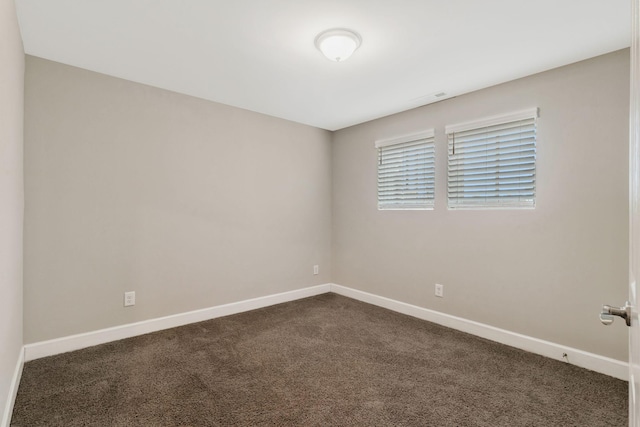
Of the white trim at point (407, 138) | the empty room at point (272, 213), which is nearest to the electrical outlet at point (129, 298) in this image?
the empty room at point (272, 213)

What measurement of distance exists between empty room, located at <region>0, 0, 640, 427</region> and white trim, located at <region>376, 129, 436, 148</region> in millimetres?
17

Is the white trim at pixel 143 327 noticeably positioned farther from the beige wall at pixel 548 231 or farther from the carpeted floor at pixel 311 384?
the beige wall at pixel 548 231

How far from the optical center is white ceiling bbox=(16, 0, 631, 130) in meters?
1.87

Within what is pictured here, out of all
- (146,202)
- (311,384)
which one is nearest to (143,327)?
(146,202)

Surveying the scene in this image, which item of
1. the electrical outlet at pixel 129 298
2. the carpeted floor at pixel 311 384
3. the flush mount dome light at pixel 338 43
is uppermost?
the flush mount dome light at pixel 338 43

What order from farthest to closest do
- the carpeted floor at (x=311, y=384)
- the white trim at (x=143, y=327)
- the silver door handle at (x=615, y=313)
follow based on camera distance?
the white trim at (x=143, y=327), the carpeted floor at (x=311, y=384), the silver door handle at (x=615, y=313)

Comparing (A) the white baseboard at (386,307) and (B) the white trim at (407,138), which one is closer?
(A) the white baseboard at (386,307)

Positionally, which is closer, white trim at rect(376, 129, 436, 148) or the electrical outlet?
the electrical outlet

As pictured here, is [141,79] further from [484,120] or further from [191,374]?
[484,120]

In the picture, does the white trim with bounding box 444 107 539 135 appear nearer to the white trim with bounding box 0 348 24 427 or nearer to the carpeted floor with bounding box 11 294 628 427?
the carpeted floor with bounding box 11 294 628 427

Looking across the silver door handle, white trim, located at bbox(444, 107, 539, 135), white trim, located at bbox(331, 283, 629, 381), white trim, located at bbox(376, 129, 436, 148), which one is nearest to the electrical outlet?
white trim, located at bbox(331, 283, 629, 381)

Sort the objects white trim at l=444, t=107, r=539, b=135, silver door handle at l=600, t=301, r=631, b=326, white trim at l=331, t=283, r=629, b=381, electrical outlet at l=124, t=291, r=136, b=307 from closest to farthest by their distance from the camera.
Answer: silver door handle at l=600, t=301, r=631, b=326 → white trim at l=331, t=283, r=629, b=381 → white trim at l=444, t=107, r=539, b=135 → electrical outlet at l=124, t=291, r=136, b=307

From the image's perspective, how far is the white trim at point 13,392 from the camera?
163 cm

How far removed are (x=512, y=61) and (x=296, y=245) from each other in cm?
297
